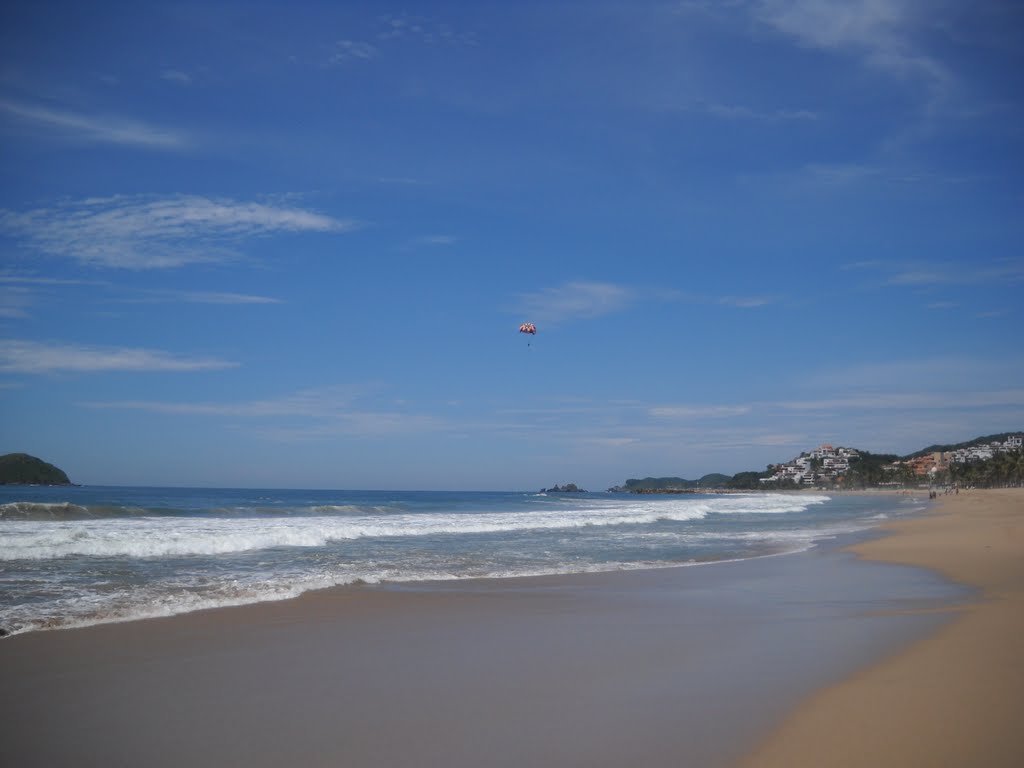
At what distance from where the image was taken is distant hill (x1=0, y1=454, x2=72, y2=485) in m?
93.2

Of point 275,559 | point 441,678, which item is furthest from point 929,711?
point 275,559

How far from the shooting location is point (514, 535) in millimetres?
23047

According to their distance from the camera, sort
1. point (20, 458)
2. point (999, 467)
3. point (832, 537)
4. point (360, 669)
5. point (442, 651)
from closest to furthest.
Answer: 1. point (360, 669)
2. point (442, 651)
3. point (832, 537)
4. point (20, 458)
5. point (999, 467)

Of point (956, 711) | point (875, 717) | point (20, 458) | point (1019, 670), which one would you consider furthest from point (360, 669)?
point (20, 458)

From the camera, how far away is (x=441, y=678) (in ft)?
18.9

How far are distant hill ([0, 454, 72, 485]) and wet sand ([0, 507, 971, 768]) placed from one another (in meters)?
106

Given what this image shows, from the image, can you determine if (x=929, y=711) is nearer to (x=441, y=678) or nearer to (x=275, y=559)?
(x=441, y=678)

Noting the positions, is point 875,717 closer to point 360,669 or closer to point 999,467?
point 360,669

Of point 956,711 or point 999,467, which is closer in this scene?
point 956,711

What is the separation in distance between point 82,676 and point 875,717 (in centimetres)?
614

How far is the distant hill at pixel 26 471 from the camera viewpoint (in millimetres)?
93188

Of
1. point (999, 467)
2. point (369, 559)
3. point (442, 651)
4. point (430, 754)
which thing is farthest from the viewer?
point (999, 467)

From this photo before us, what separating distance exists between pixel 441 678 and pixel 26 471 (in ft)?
380

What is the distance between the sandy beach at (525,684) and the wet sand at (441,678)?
0.9 inches
